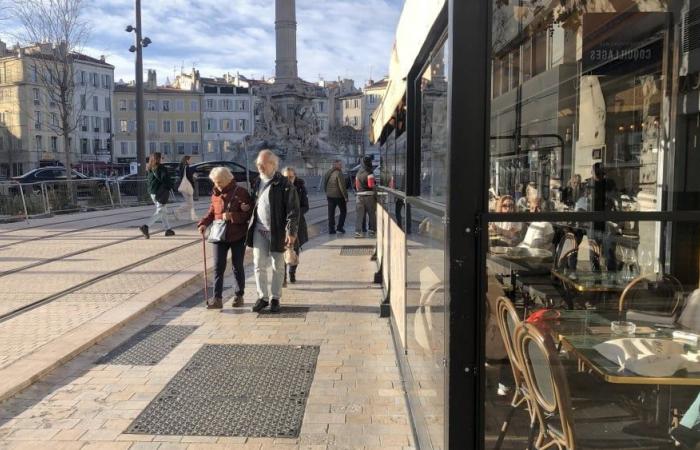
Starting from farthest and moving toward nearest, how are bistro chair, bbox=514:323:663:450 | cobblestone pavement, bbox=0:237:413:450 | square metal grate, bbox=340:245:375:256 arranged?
1. square metal grate, bbox=340:245:375:256
2. cobblestone pavement, bbox=0:237:413:450
3. bistro chair, bbox=514:323:663:450

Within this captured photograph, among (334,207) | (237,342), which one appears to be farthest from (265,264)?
(334,207)

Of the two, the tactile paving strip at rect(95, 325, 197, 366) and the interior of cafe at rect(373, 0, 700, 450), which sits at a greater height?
the interior of cafe at rect(373, 0, 700, 450)

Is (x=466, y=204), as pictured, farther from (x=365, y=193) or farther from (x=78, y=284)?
(x=365, y=193)

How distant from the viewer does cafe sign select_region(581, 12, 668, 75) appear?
3377mm

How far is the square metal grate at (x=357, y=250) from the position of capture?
11.8 meters

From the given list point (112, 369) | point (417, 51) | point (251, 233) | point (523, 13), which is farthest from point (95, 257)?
point (523, 13)

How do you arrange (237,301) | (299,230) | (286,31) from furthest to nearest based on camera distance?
(286,31) → (299,230) → (237,301)

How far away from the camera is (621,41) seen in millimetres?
3646

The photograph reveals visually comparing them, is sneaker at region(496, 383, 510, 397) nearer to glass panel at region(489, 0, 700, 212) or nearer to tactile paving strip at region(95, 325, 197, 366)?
glass panel at region(489, 0, 700, 212)

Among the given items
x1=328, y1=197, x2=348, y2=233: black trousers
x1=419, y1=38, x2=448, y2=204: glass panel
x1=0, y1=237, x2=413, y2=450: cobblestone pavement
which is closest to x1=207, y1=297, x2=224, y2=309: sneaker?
x1=0, y1=237, x2=413, y2=450: cobblestone pavement

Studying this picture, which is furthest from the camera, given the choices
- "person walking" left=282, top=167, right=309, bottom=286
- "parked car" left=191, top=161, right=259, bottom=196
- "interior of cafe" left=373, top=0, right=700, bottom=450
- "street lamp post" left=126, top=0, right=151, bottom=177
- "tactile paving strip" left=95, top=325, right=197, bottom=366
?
"parked car" left=191, top=161, right=259, bottom=196

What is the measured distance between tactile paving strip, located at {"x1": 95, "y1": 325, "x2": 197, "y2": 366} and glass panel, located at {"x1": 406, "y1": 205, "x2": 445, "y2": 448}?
2394 millimetres

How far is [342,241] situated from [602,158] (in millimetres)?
10384

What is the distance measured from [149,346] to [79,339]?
62 cm
